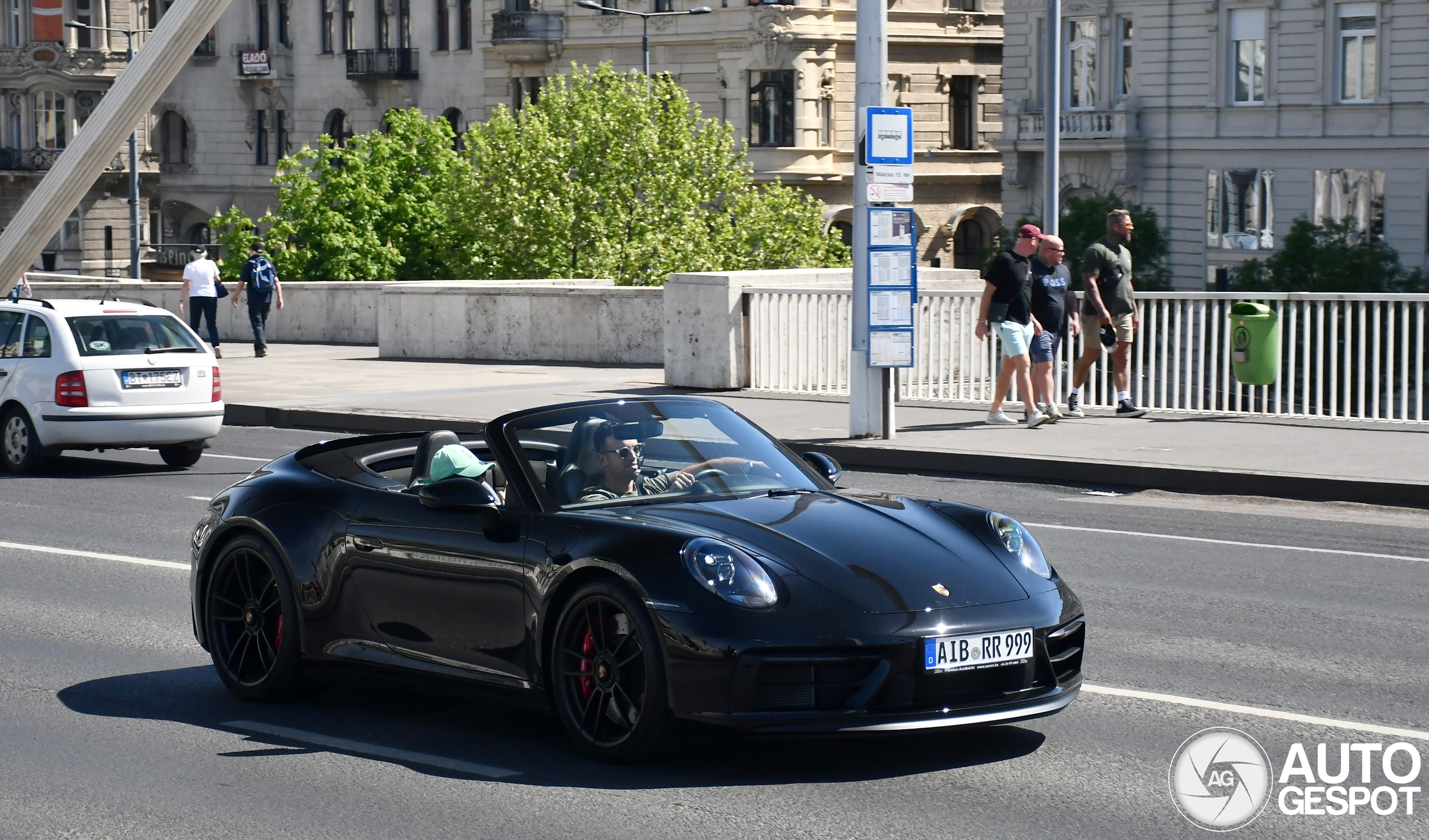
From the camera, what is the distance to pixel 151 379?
1658 cm

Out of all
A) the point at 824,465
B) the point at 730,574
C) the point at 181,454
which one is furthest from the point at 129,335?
the point at 730,574

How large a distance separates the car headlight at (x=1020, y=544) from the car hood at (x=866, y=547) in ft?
0.41

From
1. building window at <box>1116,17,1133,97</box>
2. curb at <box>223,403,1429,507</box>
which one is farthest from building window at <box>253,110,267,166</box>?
curb at <box>223,403,1429,507</box>

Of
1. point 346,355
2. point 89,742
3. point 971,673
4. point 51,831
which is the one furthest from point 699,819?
point 346,355

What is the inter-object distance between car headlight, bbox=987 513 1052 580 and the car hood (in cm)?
12

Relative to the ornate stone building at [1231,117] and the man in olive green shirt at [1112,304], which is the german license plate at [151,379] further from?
the ornate stone building at [1231,117]

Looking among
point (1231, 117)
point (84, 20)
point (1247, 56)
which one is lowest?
point (1231, 117)

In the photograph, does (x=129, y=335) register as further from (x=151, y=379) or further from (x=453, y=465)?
(x=453, y=465)

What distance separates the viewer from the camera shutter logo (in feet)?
18.9

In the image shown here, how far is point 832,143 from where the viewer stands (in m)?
60.8

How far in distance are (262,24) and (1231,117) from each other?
38.1 metres

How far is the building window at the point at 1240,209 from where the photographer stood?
52.3m

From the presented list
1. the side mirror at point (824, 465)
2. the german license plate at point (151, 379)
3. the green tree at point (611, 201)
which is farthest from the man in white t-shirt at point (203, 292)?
the side mirror at point (824, 465)

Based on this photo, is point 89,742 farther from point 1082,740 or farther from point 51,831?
point 1082,740
